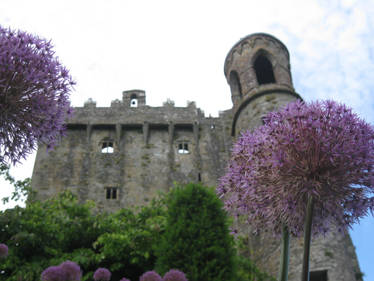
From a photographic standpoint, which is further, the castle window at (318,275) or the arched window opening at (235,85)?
the arched window opening at (235,85)

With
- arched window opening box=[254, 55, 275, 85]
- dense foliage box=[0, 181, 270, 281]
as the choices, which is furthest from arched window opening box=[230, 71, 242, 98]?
dense foliage box=[0, 181, 270, 281]

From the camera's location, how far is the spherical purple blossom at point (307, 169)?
12.9 ft

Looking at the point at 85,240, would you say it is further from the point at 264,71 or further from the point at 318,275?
the point at 264,71

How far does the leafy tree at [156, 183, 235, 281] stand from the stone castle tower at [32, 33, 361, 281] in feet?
29.8

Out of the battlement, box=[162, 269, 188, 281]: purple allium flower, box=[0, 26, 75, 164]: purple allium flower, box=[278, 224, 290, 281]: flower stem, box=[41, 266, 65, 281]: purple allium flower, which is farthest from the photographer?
the battlement

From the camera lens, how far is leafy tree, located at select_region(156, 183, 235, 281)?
801cm

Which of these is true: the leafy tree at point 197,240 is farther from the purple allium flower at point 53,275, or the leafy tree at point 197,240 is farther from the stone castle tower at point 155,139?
the stone castle tower at point 155,139

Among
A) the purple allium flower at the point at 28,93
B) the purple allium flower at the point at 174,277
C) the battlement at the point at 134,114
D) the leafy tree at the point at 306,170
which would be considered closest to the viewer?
the purple allium flower at the point at 174,277

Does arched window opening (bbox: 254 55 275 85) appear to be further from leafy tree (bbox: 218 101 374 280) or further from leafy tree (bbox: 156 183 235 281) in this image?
leafy tree (bbox: 218 101 374 280)

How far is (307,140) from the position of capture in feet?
13.0

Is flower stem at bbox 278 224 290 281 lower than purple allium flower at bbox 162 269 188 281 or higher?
higher

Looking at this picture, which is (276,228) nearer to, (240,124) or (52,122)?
(52,122)

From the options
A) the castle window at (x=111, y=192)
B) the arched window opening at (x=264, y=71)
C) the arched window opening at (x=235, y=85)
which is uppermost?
the arched window opening at (x=264, y=71)

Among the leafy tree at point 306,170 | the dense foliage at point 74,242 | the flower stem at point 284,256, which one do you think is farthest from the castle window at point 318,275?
the flower stem at point 284,256
